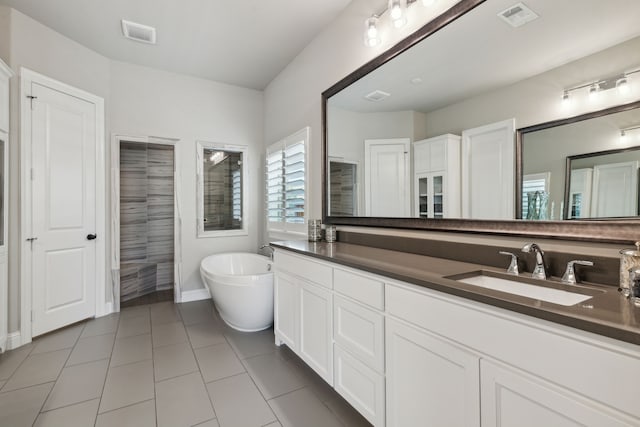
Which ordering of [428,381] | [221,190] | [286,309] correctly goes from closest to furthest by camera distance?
[428,381]
[286,309]
[221,190]

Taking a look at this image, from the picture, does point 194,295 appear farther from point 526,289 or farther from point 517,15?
point 517,15

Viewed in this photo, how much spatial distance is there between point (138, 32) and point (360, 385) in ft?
12.2

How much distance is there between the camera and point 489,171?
1.53 meters

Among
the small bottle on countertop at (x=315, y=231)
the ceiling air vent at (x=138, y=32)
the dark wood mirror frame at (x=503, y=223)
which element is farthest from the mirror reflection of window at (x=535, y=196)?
the ceiling air vent at (x=138, y=32)

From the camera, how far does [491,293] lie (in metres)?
0.98

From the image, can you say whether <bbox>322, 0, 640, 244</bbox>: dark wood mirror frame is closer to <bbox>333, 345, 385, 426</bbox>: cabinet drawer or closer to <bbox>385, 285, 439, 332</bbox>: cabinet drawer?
<bbox>385, 285, 439, 332</bbox>: cabinet drawer

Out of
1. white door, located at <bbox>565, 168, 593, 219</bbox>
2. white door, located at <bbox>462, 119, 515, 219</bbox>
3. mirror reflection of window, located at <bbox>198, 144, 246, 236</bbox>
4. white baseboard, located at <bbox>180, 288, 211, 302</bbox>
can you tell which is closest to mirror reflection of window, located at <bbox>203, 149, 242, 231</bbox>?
mirror reflection of window, located at <bbox>198, 144, 246, 236</bbox>

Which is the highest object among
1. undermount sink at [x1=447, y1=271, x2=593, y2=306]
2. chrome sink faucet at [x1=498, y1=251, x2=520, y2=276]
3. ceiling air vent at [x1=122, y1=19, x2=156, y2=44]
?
ceiling air vent at [x1=122, y1=19, x2=156, y2=44]

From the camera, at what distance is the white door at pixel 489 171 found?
4.76ft

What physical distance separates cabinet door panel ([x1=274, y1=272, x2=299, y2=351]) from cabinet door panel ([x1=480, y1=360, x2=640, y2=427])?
1411 mm

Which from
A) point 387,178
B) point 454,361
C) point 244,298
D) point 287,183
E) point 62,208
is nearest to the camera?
point 454,361

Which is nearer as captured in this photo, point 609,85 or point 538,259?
point 609,85

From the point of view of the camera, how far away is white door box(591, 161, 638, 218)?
3.61 feet

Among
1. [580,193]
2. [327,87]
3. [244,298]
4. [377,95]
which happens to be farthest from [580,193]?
[244,298]
